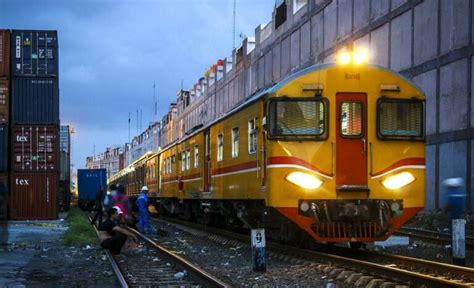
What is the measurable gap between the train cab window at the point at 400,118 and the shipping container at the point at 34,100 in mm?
15916

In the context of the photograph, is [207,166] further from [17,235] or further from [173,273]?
[173,273]

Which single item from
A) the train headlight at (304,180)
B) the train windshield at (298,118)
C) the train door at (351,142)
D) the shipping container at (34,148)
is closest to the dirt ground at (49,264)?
the train headlight at (304,180)

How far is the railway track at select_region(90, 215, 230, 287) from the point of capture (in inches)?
350

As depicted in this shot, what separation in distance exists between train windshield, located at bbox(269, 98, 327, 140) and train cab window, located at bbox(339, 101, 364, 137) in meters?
0.37

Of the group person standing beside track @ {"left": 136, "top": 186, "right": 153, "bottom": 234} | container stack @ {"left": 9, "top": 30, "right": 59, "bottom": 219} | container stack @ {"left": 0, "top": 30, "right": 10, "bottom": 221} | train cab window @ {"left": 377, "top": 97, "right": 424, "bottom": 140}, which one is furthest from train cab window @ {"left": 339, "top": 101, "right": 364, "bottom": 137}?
container stack @ {"left": 0, "top": 30, "right": 10, "bottom": 221}

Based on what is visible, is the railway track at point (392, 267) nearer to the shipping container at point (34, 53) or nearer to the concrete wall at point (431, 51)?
the concrete wall at point (431, 51)

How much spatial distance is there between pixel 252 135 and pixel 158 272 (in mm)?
3192

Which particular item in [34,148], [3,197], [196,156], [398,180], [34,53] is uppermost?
[34,53]

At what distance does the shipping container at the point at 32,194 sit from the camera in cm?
2298

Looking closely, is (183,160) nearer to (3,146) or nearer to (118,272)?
(3,146)

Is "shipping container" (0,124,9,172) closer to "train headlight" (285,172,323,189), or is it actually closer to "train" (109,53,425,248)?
"train" (109,53,425,248)

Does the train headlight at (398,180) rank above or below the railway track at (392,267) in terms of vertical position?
above

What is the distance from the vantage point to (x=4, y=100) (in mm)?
22625

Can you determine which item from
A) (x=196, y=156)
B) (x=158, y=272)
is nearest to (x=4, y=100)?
(x=196, y=156)
